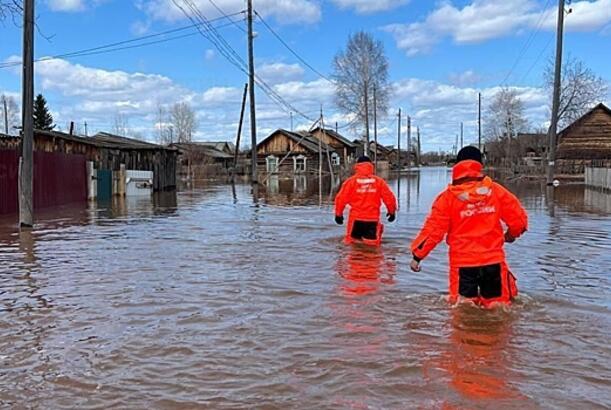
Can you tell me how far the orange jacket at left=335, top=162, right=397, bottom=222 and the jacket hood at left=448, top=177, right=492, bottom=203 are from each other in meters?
4.29

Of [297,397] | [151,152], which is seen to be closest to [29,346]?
[297,397]

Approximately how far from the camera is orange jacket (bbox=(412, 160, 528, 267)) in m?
5.79

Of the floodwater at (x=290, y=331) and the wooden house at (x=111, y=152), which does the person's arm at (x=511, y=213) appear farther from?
the wooden house at (x=111, y=152)

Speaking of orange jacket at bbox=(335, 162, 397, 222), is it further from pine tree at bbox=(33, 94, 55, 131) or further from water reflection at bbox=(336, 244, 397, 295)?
pine tree at bbox=(33, 94, 55, 131)

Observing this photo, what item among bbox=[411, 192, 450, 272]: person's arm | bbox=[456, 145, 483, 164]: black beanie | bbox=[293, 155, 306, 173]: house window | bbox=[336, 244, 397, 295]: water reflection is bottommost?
bbox=[336, 244, 397, 295]: water reflection

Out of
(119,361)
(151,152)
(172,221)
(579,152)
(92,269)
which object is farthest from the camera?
(579,152)

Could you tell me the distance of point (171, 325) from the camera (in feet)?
18.8

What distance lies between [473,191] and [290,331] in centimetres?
207

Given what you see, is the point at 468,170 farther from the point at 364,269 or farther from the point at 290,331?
the point at 364,269

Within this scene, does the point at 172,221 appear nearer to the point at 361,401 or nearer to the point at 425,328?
the point at 425,328

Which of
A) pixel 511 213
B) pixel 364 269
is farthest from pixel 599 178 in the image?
pixel 511 213

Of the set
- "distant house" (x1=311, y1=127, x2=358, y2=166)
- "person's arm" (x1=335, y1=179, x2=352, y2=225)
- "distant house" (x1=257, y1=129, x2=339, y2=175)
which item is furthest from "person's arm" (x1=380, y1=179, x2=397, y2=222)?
"distant house" (x1=311, y1=127, x2=358, y2=166)

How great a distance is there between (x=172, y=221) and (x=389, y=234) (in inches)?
229

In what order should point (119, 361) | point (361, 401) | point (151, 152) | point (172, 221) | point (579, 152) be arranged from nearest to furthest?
point (361, 401) → point (119, 361) → point (172, 221) → point (151, 152) → point (579, 152)
